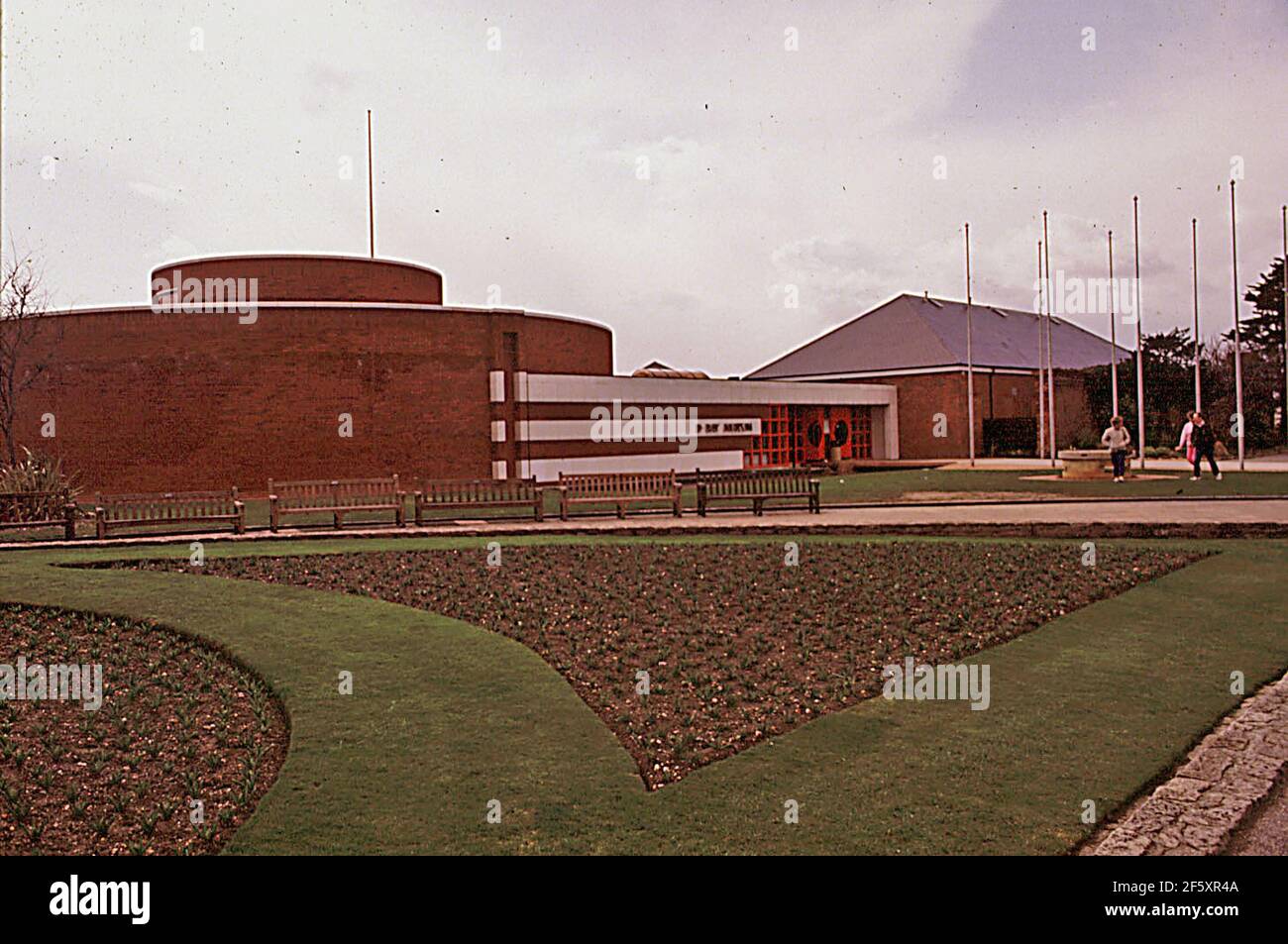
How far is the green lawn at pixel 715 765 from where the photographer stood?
526 centimetres

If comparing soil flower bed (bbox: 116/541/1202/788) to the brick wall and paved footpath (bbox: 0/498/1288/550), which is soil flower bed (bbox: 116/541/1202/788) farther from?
the brick wall

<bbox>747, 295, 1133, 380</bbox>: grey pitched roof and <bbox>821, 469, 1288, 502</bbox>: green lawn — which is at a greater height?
<bbox>747, 295, 1133, 380</bbox>: grey pitched roof

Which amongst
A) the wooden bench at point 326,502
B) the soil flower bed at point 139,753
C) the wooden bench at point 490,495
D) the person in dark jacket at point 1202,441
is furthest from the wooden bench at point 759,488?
the soil flower bed at point 139,753

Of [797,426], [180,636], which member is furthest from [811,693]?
[797,426]

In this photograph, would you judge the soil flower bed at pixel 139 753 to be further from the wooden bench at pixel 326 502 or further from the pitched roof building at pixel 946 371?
the pitched roof building at pixel 946 371

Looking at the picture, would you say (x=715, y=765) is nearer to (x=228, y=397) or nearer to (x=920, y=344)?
(x=228, y=397)

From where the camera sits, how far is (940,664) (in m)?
8.81

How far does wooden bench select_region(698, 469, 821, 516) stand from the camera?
20.3 m

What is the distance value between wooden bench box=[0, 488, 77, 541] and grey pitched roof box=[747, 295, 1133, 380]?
115 ft

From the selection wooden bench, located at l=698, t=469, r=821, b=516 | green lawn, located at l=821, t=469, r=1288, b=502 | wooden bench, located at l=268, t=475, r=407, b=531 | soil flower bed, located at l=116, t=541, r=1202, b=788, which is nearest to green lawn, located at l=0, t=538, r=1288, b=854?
soil flower bed, located at l=116, t=541, r=1202, b=788

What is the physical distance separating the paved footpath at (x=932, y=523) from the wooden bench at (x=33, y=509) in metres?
1.76

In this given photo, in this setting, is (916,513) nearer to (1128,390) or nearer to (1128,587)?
(1128,587)

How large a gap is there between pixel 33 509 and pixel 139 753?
16.0m
